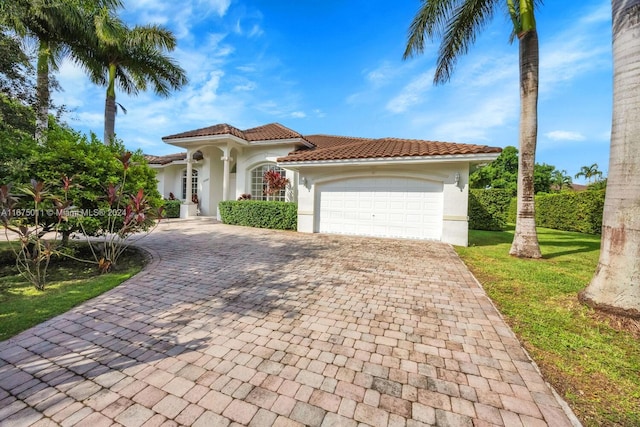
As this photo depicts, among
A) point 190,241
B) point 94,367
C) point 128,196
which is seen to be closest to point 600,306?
point 94,367

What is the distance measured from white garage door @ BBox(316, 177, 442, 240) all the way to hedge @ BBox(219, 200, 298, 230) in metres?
1.44

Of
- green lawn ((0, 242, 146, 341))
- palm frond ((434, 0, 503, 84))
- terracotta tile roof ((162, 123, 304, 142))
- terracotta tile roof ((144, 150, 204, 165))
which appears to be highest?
palm frond ((434, 0, 503, 84))

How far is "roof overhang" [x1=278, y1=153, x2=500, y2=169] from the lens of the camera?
28.0 feet

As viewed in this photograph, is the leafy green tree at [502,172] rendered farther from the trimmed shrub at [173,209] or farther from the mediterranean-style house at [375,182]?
the trimmed shrub at [173,209]

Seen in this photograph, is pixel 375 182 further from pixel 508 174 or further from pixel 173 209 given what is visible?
pixel 508 174

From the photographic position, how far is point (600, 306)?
378 cm

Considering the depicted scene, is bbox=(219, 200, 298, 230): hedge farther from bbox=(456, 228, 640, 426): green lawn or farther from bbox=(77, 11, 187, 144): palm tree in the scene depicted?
bbox=(456, 228, 640, 426): green lawn

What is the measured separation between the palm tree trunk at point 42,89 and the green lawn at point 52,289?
14.5ft

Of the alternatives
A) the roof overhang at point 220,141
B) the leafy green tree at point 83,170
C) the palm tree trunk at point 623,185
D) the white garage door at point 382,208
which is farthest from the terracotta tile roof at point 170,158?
the palm tree trunk at point 623,185

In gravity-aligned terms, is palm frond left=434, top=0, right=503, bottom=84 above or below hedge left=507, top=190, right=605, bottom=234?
above

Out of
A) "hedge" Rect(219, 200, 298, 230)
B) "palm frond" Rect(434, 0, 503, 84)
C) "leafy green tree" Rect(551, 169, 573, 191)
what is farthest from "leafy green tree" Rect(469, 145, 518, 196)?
"hedge" Rect(219, 200, 298, 230)

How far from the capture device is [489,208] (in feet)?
48.7

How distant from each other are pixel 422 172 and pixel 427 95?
13.3 ft

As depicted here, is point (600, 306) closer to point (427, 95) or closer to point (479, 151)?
point (479, 151)
